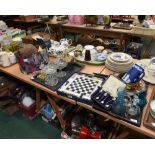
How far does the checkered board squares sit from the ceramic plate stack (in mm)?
248

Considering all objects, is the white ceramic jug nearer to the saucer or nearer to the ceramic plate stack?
the saucer

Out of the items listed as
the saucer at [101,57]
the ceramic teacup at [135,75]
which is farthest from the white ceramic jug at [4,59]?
the ceramic teacup at [135,75]

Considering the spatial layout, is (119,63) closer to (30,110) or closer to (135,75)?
(135,75)

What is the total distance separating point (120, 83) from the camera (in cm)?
134

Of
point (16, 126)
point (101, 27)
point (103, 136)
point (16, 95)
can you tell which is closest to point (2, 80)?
point (16, 95)

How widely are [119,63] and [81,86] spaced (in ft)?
→ 1.48

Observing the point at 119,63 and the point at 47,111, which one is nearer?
the point at 119,63

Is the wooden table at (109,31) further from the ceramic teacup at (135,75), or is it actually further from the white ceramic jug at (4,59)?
the white ceramic jug at (4,59)

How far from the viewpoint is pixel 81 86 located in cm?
146

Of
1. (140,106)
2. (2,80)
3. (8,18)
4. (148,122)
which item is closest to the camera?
(148,122)

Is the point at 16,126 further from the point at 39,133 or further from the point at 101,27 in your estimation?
the point at 101,27

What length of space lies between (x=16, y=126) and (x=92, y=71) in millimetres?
1119

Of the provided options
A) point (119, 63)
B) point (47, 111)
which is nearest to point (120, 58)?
point (119, 63)

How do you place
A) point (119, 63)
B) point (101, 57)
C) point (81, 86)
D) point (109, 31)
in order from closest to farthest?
point (81, 86)
point (119, 63)
point (101, 57)
point (109, 31)
